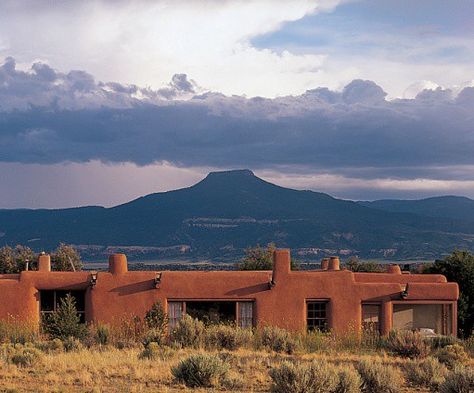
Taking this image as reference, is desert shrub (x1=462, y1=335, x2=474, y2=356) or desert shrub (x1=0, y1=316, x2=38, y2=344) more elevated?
desert shrub (x1=0, y1=316, x2=38, y2=344)

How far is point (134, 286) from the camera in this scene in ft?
107

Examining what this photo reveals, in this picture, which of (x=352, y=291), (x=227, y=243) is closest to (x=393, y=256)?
(x=227, y=243)

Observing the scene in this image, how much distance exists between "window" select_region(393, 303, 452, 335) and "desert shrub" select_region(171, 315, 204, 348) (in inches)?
400

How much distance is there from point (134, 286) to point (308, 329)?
6549mm

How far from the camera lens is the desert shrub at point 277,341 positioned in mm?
27047

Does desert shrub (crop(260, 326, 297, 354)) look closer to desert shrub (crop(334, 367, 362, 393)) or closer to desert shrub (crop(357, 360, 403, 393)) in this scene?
desert shrub (crop(357, 360, 403, 393))

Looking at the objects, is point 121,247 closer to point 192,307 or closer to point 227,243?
point 227,243

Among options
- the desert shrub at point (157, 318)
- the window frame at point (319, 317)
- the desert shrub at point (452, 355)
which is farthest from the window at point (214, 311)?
the desert shrub at point (452, 355)

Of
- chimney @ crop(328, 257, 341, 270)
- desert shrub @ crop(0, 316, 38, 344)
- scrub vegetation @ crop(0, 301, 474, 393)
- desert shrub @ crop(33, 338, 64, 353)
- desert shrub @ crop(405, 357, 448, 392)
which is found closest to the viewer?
scrub vegetation @ crop(0, 301, 474, 393)

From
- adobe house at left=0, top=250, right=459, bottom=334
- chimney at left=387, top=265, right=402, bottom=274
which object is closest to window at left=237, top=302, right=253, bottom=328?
adobe house at left=0, top=250, right=459, bottom=334

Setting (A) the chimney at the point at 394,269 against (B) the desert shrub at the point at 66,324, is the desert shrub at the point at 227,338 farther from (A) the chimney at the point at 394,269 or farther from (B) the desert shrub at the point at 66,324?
(A) the chimney at the point at 394,269

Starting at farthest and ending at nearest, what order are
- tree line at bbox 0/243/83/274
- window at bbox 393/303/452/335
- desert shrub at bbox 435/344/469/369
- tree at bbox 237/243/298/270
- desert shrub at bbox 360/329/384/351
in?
1. tree line at bbox 0/243/83/274
2. tree at bbox 237/243/298/270
3. window at bbox 393/303/452/335
4. desert shrub at bbox 360/329/384/351
5. desert shrub at bbox 435/344/469/369

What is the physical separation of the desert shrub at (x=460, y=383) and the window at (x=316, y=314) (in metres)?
14.9

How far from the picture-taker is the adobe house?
32.5m
